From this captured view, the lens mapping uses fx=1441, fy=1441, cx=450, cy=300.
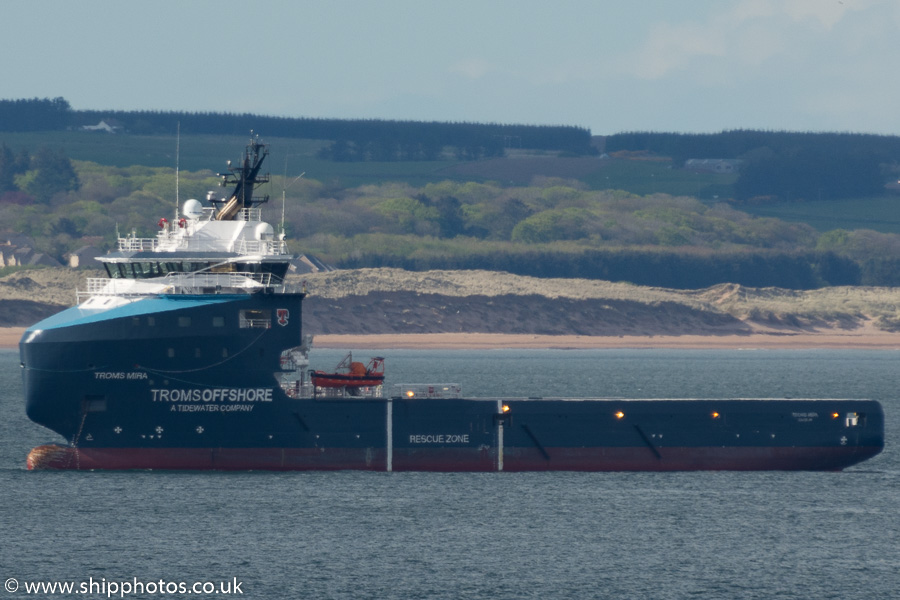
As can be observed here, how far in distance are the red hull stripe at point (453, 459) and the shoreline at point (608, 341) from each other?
10599 cm

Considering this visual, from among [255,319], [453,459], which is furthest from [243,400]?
[453,459]

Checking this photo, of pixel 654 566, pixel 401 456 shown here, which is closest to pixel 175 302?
pixel 401 456

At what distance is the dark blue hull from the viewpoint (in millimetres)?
48969

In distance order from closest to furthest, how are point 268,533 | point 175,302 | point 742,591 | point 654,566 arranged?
point 742,591, point 654,566, point 268,533, point 175,302

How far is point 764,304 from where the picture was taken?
18475cm

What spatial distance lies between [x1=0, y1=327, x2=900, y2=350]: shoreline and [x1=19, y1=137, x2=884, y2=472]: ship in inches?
4187

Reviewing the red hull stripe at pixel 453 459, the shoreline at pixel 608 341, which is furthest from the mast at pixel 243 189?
the shoreline at pixel 608 341

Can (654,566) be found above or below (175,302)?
below

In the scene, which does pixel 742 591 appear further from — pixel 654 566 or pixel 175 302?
pixel 175 302

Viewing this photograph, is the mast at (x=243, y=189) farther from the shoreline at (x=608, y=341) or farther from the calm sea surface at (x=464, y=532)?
the shoreline at (x=608, y=341)

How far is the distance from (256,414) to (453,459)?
7227 millimetres

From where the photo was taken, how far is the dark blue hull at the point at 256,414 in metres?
49.0

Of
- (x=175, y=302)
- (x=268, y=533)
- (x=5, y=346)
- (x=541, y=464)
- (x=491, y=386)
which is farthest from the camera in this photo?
(x=5, y=346)

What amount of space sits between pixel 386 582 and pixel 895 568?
1447 centimetres
